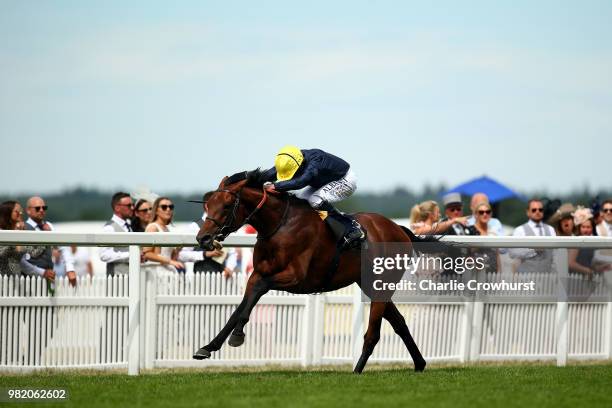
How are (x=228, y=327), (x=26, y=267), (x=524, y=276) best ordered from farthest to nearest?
(x=524, y=276), (x=26, y=267), (x=228, y=327)

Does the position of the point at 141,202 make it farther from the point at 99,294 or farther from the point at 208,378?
the point at 208,378

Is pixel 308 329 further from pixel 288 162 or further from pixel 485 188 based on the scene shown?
pixel 485 188

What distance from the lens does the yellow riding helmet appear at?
957 cm

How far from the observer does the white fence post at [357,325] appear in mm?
10797

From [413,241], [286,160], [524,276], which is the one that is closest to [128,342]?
[286,160]

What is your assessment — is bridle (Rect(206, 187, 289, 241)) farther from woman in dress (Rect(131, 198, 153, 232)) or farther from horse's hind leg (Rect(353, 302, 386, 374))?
woman in dress (Rect(131, 198, 153, 232))

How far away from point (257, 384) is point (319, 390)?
66cm

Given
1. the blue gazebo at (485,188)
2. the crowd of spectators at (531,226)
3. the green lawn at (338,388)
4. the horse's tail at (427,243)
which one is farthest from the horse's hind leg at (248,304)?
the blue gazebo at (485,188)

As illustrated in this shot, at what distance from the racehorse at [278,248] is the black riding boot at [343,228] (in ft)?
0.23

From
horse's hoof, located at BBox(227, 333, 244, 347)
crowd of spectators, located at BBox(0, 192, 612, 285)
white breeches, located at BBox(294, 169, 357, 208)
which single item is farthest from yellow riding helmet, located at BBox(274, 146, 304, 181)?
horse's hoof, located at BBox(227, 333, 244, 347)

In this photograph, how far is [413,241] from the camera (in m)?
10.8

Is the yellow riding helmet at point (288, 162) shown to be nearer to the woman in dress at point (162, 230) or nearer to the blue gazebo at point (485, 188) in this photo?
the woman in dress at point (162, 230)

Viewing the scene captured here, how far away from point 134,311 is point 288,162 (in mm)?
1955

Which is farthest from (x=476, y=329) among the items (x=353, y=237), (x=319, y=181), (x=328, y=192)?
(x=319, y=181)
